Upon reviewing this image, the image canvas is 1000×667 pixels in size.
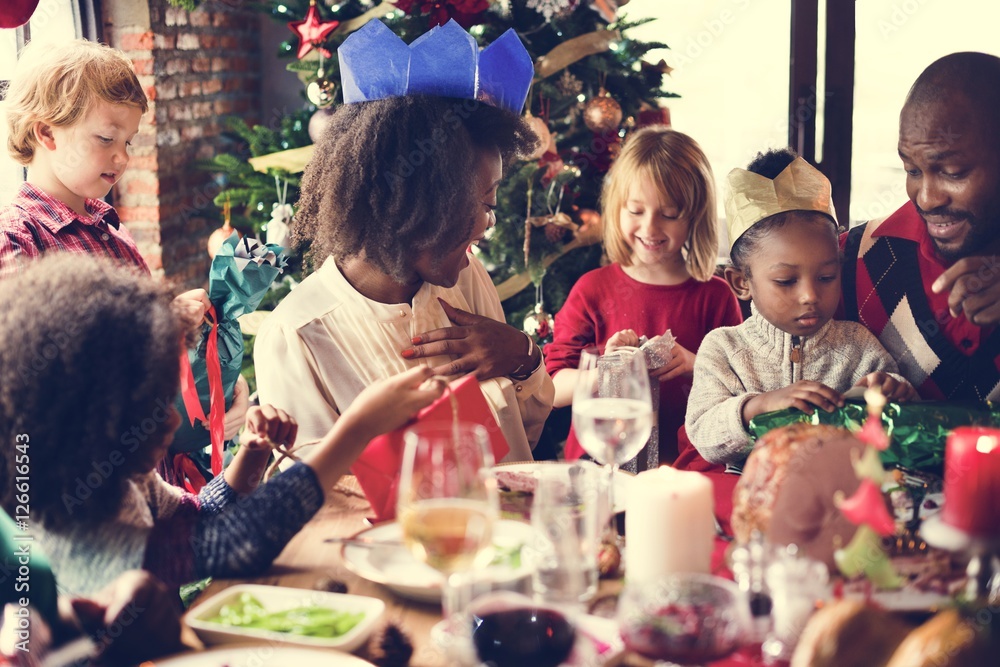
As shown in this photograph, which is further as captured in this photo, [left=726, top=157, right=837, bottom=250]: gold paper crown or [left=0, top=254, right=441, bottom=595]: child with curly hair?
[left=726, top=157, right=837, bottom=250]: gold paper crown

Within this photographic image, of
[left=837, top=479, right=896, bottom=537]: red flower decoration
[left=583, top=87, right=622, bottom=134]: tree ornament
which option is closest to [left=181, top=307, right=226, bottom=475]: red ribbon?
[left=583, top=87, right=622, bottom=134]: tree ornament

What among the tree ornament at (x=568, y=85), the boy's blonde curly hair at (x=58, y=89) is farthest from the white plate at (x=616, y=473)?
the tree ornament at (x=568, y=85)

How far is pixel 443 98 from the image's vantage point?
6.08 ft

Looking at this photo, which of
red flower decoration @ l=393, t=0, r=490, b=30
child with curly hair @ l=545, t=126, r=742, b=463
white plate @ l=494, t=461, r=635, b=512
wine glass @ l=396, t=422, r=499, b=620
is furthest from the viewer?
red flower decoration @ l=393, t=0, r=490, b=30

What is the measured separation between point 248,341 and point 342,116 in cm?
167

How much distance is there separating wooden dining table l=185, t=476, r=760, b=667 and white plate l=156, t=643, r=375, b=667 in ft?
0.14

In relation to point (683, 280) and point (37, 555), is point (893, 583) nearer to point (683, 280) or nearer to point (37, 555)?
point (37, 555)

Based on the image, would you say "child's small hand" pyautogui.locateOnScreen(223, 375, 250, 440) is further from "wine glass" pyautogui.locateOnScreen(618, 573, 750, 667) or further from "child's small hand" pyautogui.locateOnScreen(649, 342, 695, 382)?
"wine glass" pyautogui.locateOnScreen(618, 573, 750, 667)

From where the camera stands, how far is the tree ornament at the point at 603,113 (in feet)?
10.3

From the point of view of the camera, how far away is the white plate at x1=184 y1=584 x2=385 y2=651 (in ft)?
3.22

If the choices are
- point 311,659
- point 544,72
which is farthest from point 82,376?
point 544,72

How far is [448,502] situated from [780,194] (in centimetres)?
118

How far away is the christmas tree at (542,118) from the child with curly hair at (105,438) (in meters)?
1.94

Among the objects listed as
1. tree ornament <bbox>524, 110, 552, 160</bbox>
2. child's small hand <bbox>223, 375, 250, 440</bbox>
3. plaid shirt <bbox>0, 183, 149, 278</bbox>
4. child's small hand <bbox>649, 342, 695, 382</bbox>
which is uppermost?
tree ornament <bbox>524, 110, 552, 160</bbox>
